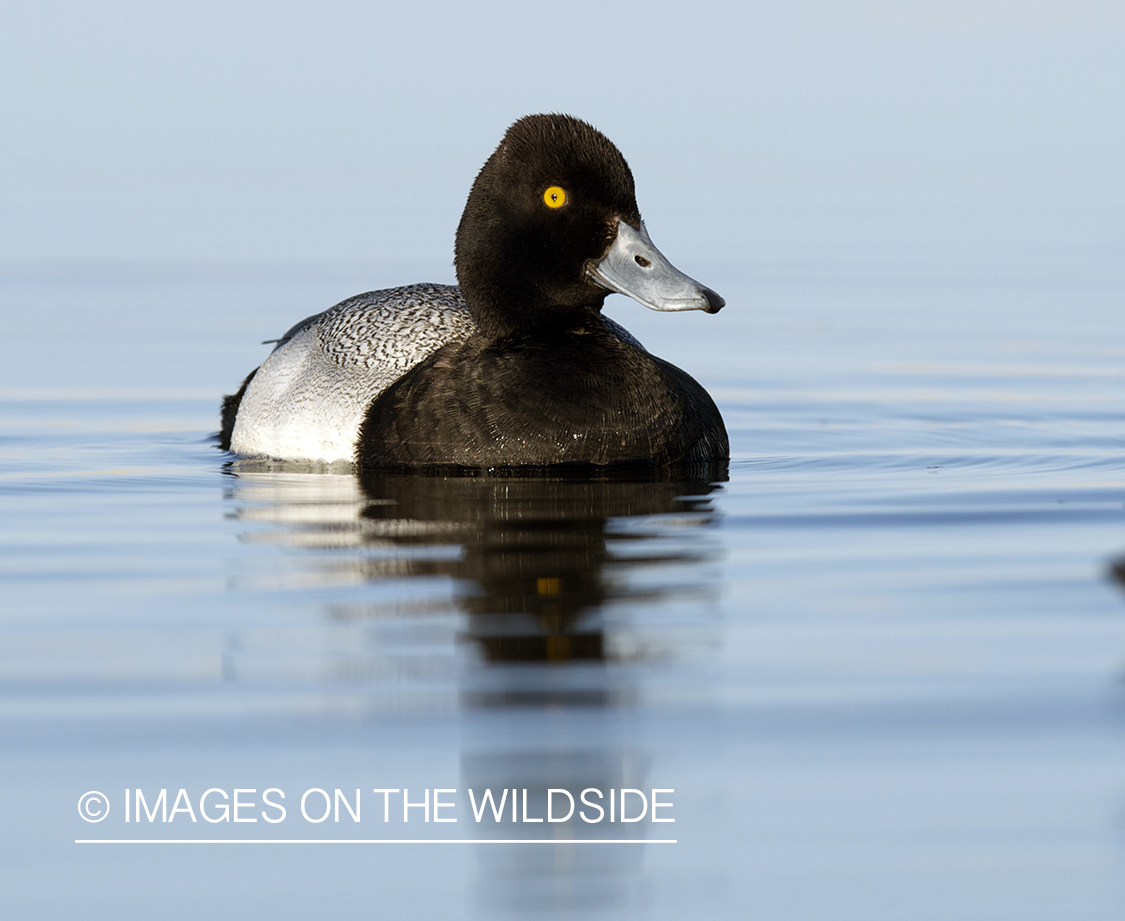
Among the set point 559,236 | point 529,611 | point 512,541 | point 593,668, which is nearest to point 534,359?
point 559,236

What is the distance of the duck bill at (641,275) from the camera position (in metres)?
8.02

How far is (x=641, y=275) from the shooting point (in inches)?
317

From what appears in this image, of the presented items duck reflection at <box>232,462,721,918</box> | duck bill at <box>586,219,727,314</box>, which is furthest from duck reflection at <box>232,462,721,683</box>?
duck bill at <box>586,219,727,314</box>

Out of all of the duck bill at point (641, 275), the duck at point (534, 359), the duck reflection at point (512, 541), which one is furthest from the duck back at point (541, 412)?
the duck bill at point (641, 275)

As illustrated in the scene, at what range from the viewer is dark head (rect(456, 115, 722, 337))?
316 inches

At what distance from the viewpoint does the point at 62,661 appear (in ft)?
15.8

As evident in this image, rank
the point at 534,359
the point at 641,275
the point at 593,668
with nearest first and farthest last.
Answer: the point at 593,668 → the point at 534,359 → the point at 641,275

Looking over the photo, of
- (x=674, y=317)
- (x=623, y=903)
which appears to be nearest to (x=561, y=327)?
(x=623, y=903)

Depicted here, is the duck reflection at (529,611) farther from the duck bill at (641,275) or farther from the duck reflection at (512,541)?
the duck bill at (641,275)

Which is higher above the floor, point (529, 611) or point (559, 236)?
point (559, 236)

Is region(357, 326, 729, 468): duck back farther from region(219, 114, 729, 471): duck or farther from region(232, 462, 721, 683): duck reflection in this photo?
region(232, 462, 721, 683): duck reflection

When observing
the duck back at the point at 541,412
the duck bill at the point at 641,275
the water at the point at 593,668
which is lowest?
the water at the point at 593,668

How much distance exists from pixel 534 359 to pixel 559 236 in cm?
57

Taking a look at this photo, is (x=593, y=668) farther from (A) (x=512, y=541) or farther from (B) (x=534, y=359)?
(B) (x=534, y=359)
